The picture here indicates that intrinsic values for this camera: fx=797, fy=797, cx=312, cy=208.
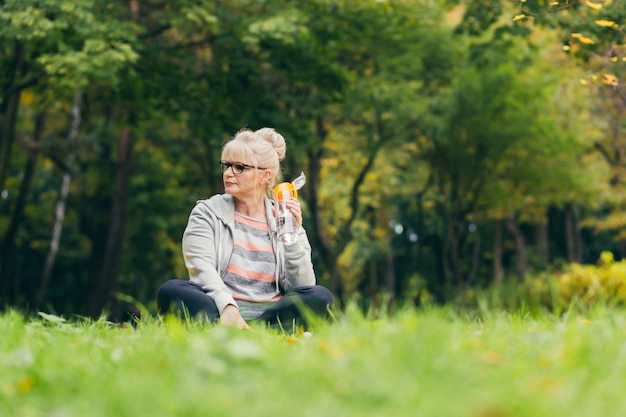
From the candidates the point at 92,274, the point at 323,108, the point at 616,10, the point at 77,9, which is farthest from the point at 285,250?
the point at 92,274

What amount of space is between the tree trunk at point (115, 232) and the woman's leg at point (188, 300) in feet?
44.0

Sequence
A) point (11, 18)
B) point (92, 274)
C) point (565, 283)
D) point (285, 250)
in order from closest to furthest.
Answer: point (285, 250) < point (11, 18) < point (565, 283) < point (92, 274)

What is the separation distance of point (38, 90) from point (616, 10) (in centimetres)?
925

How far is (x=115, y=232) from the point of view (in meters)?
18.8

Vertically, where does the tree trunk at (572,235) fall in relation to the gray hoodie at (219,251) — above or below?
below

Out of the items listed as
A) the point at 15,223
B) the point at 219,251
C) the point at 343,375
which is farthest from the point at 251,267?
the point at 15,223

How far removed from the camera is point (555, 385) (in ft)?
8.05

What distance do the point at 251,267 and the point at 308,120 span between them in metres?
9.11

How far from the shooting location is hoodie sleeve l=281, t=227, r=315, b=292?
5707mm

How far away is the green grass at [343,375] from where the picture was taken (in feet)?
7.56

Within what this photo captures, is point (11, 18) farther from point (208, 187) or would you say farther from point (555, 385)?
point (208, 187)

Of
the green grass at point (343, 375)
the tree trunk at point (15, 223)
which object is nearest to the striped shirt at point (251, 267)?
the green grass at point (343, 375)

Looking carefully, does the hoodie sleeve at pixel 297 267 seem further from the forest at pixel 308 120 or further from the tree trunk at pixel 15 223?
the tree trunk at pixel 15 223

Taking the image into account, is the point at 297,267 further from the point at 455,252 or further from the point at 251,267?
the point at 455,252
